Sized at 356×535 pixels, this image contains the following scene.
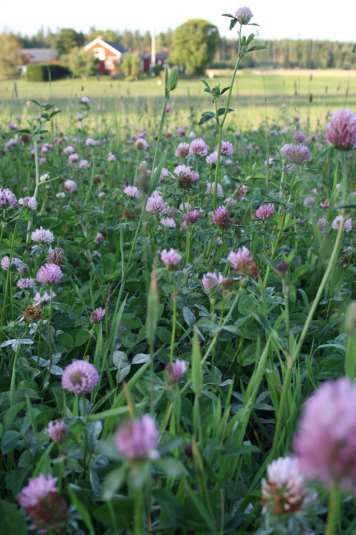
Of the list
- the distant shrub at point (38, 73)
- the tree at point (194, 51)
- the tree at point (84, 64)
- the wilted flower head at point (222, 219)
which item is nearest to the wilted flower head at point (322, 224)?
the wilted flower head at point (222, 219)

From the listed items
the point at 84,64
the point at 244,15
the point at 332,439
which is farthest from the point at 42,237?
the point at 84,64

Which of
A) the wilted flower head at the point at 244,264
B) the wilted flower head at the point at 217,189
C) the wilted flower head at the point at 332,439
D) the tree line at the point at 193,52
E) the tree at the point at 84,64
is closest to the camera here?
the wilted flower head at the point at 332,439

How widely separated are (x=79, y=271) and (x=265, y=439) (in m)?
0.81

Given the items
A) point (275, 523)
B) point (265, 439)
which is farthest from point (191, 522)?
point (265, 439)

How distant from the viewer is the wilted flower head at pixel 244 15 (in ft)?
4.83

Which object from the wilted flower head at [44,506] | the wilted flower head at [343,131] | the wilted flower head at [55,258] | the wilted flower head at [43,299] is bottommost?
the wilted flower head at [44,506]

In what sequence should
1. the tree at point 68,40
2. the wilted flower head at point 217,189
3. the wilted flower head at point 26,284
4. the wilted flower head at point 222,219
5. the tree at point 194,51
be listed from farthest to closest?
the tree at point 68,40
the tree at point 194,51
the wilted flower head at point 217,189
the wilted flower head at point 222,219
the wilted flower head at point 26,284

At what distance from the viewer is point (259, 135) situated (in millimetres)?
4293

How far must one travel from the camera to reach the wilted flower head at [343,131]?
2.33ft

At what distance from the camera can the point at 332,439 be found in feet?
1.07

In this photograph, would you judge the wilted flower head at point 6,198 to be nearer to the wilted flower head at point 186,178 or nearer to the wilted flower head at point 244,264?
the wilted flower head at point 186,178

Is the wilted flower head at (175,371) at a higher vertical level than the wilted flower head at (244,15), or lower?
lower

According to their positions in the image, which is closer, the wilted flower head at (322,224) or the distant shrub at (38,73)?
the wilted flower head at (322,224)

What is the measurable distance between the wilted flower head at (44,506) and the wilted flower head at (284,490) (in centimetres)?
21
